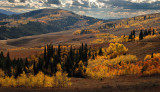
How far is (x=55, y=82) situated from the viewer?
52.6 metres

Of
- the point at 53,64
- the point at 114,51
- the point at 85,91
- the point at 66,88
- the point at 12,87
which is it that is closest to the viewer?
the point at 85,91

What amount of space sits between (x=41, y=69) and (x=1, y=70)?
31.4 meters

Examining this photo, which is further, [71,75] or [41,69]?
[41,69]

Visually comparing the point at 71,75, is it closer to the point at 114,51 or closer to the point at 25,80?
the point at 25,80

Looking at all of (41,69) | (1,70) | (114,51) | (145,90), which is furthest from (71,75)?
(114,51)

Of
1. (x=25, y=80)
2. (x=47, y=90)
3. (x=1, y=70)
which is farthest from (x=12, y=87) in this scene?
(x=1, y=70)

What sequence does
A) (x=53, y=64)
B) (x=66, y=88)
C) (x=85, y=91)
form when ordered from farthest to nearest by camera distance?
(x=53, y=64) < (x=66, y=88) < (x=85, y=91)

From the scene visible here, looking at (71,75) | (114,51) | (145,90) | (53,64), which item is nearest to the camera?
(145,90)

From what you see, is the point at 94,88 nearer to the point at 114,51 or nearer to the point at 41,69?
the point at 41,69

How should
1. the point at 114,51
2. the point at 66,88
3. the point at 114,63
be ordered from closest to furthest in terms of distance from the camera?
the point at 66,88 → the point at 114,63 → the point at 114,51

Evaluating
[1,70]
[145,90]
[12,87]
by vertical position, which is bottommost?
[1,70]

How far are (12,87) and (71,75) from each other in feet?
92.8

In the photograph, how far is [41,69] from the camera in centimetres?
8206

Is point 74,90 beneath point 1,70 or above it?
above
